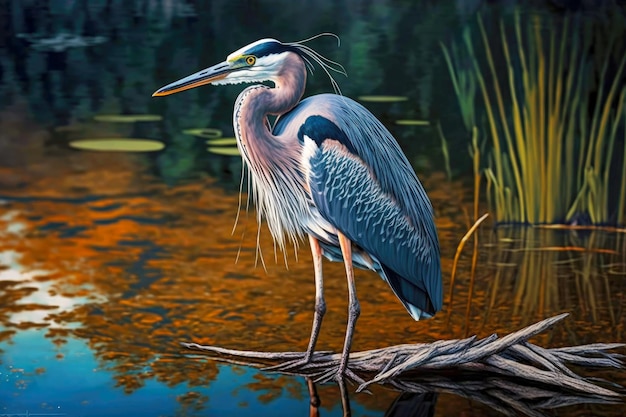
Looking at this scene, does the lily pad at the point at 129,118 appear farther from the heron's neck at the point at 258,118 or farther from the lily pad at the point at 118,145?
the heron's neck at the point at 258,118

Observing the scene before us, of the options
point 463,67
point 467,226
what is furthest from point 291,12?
point 467,226

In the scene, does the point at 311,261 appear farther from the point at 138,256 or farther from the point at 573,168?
the point at 573,168

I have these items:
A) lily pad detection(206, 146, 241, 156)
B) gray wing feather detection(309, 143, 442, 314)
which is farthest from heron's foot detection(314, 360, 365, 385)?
lily pad detection(206, 146, 241, 156)

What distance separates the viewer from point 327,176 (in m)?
2.72

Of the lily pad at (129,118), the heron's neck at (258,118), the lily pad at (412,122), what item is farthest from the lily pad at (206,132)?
the heron's neck at (258,118)

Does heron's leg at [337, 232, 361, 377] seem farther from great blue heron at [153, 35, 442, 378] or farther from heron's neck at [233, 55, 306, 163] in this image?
heron's neck at [233, 55, 306, 163]

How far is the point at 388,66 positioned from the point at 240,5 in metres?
0.64

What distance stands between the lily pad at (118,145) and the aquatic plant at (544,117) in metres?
1.19

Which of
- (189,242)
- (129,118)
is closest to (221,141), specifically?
(129,118)

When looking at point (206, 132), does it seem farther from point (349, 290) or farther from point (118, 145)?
point (349, 290)

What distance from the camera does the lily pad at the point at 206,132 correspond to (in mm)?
4197

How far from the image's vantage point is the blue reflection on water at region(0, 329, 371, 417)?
2727 millimetres

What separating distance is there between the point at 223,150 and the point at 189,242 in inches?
19.0

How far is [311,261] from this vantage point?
360cm
